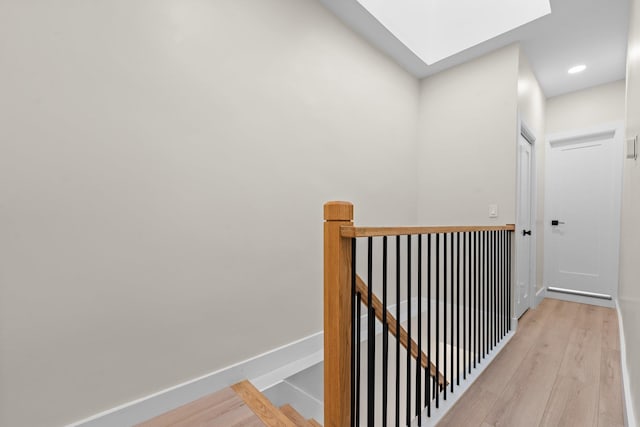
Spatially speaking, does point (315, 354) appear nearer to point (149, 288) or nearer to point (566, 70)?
point (149, 288)

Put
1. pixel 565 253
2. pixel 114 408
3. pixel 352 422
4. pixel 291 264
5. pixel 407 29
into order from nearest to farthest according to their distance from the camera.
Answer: pixel 352 422, pixel 114 408, pixel 291 264, pixel 407 29, pixel 565 253

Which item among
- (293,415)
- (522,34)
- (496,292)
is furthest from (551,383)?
(522,34)

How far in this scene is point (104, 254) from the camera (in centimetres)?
132

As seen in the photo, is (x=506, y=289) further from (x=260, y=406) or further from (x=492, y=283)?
(x=260, y=406)

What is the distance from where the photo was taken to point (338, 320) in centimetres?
98

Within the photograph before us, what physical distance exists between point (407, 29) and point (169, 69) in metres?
2.32

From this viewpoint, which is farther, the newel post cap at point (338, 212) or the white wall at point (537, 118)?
the white wall at point (537, 118)

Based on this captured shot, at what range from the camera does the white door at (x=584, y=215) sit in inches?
129

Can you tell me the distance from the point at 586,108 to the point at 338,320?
4.37 meters

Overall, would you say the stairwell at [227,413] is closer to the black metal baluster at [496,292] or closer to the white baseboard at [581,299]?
the black metal baluster at [496,292]

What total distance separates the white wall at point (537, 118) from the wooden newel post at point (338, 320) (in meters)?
2.66

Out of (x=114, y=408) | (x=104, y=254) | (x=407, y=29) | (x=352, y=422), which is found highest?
(x=407, y=29)

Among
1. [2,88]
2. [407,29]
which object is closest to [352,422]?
[2,88]

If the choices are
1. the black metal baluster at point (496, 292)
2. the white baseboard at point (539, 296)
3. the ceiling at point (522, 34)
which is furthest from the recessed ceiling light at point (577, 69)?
the white baseboard at point (539, 296)
